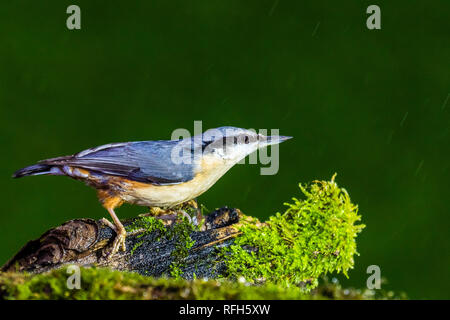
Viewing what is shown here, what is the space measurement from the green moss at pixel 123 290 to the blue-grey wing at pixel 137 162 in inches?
73.0

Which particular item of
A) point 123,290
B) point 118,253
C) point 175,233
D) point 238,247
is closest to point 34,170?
point 118,253

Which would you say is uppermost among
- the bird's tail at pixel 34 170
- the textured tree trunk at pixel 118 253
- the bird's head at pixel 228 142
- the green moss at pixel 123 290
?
the bird's head at pixel 228 142

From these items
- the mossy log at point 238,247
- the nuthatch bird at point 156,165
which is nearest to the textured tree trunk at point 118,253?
the mossy log at point 238,247

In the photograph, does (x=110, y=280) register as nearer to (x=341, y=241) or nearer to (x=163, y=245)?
(x=163, y=245)

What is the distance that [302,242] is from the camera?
11.1 ft

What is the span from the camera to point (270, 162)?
4.60 metres

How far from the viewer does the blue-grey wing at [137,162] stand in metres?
4.16

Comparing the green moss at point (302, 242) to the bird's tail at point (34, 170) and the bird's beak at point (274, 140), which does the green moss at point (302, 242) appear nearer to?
the bird's beak at point (274, 140)

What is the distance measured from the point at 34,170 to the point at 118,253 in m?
1.20

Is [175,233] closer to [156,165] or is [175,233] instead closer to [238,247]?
[238,247]

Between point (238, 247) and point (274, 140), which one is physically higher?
point (274, 140)

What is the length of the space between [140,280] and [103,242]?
3.85 feet
